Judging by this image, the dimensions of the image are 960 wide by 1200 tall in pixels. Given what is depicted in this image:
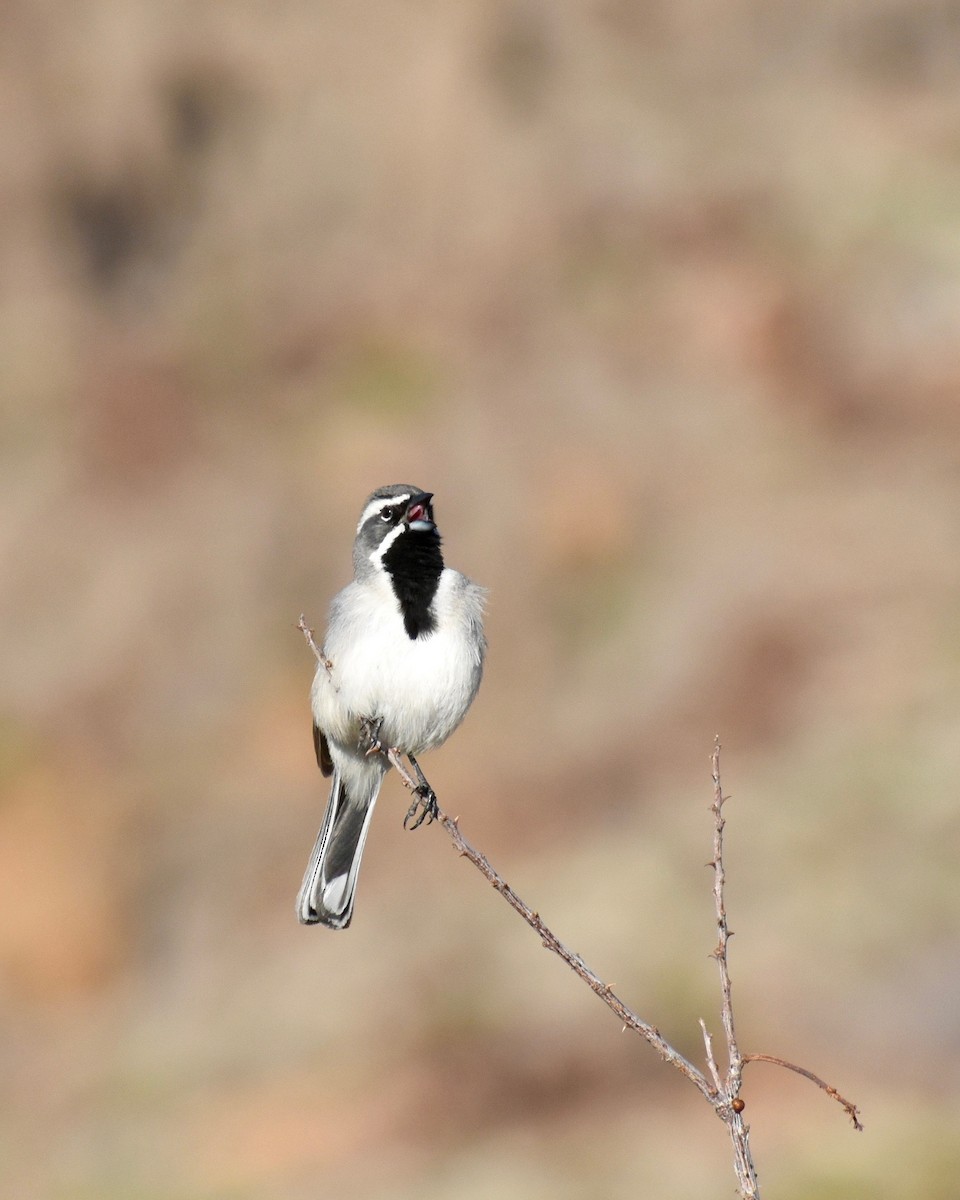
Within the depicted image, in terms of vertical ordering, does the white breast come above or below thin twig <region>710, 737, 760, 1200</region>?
above

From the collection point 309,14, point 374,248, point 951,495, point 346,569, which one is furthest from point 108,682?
point 309,14

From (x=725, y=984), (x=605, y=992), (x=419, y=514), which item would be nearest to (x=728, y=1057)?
(x=725, y=984)

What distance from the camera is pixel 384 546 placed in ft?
24.0

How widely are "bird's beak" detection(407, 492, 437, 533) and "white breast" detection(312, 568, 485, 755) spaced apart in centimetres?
32

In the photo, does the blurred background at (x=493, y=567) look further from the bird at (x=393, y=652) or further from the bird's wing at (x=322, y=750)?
the bird at (x=393, y=652)

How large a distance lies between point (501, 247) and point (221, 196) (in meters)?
7.68

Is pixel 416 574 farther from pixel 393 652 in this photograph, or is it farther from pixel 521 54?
pixel 521 54

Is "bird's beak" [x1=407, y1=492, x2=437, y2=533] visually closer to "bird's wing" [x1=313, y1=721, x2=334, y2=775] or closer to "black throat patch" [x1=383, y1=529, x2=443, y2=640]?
"black throat patch" [x1=383, y1=529, x2=443, y2=640]

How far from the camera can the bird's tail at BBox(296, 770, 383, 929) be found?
7.36 metres

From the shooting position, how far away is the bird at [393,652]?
279 inches

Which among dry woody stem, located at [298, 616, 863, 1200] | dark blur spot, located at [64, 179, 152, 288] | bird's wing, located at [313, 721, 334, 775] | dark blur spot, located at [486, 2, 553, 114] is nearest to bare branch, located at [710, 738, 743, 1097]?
dry woody stem, located at [298, 616, 863, 1200]

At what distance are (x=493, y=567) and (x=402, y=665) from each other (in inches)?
726

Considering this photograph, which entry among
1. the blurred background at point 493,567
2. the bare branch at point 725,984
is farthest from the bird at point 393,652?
the blurred background at point 493,567

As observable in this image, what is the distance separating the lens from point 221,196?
117 feet
